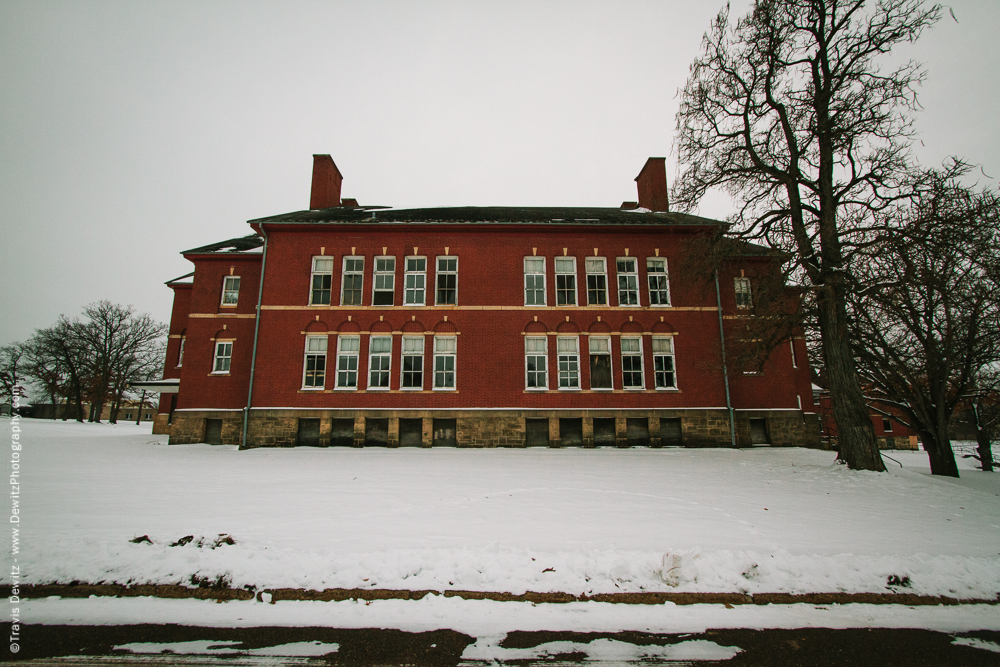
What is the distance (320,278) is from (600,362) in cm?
1362

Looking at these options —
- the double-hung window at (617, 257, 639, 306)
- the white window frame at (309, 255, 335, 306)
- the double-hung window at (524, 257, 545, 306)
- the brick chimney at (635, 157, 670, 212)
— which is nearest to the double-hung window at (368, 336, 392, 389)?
the white window frame at (309, 255, 335, 306)

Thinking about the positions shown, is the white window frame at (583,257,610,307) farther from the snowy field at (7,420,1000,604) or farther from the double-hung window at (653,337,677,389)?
the snowy field at (7,420,1000,604)

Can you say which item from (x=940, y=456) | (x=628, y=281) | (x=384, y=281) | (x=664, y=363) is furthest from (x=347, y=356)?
(x=940, y=456)

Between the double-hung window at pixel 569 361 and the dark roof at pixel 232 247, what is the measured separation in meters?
16.1

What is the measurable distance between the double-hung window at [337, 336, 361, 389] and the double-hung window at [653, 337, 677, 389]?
13551 mm

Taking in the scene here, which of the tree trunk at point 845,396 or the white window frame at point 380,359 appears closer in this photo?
the tree trunk at point 845,396

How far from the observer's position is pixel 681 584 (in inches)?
214

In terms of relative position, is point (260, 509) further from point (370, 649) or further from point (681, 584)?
point (681, 584)

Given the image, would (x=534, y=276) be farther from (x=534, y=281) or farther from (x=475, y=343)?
(x=475, y=343)

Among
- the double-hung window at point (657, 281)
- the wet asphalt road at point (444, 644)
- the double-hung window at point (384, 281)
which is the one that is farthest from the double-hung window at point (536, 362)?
the wet asphalt road at point (444, 644)

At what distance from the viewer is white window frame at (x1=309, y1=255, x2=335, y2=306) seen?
2128cm

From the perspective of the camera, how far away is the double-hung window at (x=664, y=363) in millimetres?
20734

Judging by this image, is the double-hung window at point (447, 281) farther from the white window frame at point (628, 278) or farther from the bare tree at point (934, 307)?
the bare tree at point (934, 307)

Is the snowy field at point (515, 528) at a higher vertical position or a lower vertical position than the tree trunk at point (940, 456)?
lower
